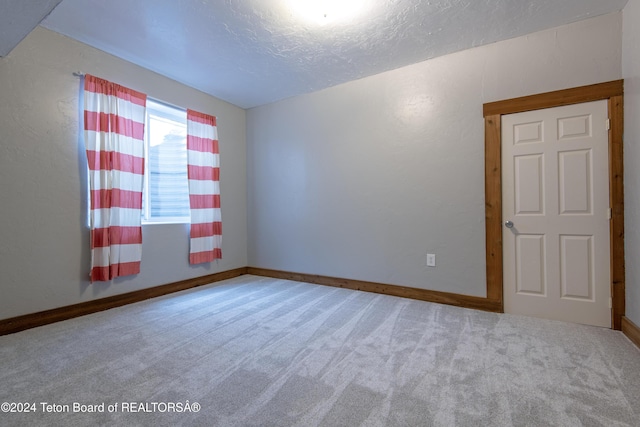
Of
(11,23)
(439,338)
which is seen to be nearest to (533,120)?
(439,338)

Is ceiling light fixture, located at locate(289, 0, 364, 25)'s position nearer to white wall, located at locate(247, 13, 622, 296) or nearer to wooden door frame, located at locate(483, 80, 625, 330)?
white wall, located at locate(247, 13, 622, 296)

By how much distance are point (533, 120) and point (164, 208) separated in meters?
3.82

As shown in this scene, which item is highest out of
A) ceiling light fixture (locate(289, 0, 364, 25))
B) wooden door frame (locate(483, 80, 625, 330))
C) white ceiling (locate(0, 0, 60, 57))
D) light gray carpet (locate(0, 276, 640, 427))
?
ceiling light fixture (locate(289, 0, 364, 25))

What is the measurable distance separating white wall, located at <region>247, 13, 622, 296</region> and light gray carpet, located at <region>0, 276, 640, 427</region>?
712mm

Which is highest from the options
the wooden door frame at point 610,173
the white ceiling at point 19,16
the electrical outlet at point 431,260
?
the white ceiling at point 19,16

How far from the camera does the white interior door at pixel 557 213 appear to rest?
2.11m

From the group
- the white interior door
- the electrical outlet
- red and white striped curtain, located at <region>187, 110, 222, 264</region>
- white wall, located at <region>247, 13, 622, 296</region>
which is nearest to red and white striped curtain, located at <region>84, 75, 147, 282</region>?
red and white striped curtain, located at <region>187, 110, 222, 264</region>

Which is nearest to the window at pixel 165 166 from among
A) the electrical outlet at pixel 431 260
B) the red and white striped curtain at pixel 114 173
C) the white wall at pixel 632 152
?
the red and white striped curtain at pixel 114 173

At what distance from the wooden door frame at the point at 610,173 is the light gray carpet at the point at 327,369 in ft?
1.12

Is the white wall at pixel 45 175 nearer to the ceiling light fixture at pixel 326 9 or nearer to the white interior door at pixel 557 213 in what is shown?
the ceiling light fixture at pixel 326 9

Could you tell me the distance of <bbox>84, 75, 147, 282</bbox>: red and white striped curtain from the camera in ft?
8.00

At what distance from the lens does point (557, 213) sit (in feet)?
7.33

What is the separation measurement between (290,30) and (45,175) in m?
2.34

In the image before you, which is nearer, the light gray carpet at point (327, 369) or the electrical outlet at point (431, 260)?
the light gray carpet at point (327, 369)
